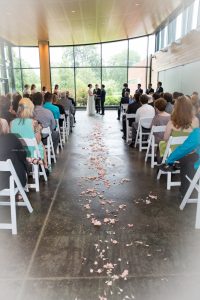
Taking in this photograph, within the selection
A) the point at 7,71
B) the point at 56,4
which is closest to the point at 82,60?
the point at 7,71

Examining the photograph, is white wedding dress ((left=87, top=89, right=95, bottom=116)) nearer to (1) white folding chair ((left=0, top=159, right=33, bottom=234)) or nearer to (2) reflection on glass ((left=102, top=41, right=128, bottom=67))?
(2) reflection on glass ((left=102, top=41, right=128, bottom=67))

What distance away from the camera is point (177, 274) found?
6.54 feet

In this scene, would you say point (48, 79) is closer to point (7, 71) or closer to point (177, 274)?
point (7, 71)

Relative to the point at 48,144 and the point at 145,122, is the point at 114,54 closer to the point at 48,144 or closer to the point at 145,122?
the point at 145,122

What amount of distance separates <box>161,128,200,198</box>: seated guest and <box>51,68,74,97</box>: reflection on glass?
13.0m

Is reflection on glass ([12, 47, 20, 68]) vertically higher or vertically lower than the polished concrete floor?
higher

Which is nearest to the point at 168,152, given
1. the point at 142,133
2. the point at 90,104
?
the point at 142,133

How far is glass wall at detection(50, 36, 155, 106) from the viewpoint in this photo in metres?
14.6

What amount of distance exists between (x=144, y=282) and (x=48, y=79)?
13257 mm

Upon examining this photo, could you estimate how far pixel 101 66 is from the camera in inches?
589

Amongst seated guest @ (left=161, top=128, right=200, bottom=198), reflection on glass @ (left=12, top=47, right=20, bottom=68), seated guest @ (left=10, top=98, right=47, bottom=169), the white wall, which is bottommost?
seated guest @ (left=161, top=128, right=200, bottom=198)

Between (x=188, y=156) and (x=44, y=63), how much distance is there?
12.3m

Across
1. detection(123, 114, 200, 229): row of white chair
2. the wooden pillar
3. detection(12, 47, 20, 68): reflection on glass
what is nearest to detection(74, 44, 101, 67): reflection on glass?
the wooden pillar

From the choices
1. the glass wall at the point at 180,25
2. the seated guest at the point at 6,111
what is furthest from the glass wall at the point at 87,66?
the seated guest at the point at 6,111
